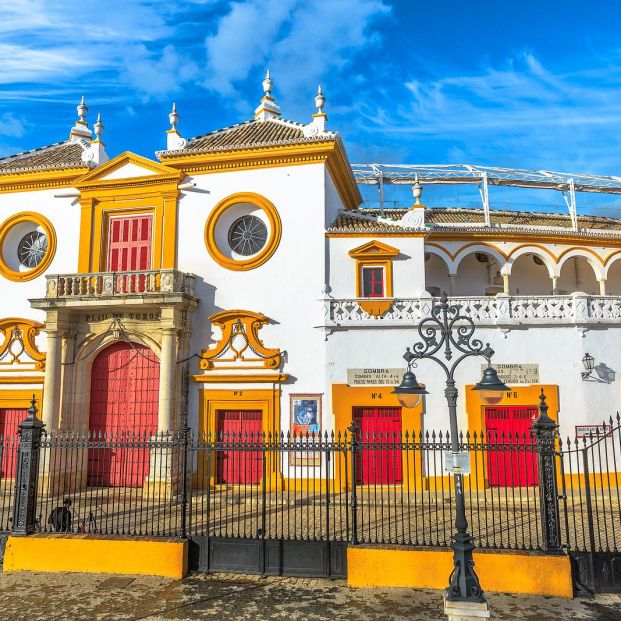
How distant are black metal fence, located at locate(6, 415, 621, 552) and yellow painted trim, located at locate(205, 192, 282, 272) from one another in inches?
208

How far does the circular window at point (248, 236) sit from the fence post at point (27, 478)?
842cm

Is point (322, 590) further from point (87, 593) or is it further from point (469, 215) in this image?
point (469, 215)

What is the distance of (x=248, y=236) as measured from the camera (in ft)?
56.7

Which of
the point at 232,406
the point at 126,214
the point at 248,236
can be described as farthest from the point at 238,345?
the point at 126,214

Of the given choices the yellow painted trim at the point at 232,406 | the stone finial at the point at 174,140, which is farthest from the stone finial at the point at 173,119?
the yellow painted trim at the point at 232,406

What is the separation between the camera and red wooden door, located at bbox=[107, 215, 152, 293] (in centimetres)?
1744

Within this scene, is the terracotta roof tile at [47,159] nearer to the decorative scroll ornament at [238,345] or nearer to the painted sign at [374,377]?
the decorative scroll ornament at [238,345]

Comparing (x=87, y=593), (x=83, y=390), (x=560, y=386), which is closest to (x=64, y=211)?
(x=83, y=390)

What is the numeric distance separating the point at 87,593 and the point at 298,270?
10.2m

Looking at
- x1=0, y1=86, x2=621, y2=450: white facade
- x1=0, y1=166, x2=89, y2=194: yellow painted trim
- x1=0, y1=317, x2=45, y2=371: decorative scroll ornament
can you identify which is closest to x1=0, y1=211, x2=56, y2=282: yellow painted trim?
x1=0, y1=86, x2=621, y2=450: white facade

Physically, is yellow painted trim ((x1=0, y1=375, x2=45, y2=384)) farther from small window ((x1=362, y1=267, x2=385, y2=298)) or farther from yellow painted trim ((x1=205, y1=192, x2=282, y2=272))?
small window ((x1=362, y1=267, x2=385, y2=298))

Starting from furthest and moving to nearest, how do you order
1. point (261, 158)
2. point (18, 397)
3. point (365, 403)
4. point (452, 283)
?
1. point (452, 283)
2. point (18, 397)
3. point (261, 158)
4. point (365, 403)

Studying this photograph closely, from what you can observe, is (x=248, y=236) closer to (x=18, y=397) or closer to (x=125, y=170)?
(x=125, y=170)

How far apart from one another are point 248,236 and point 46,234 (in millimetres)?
6894
